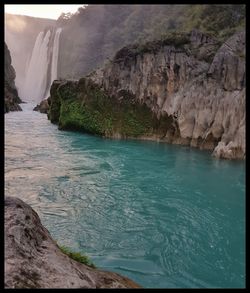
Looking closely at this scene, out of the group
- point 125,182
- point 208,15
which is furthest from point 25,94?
point 125,182

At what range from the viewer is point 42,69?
218 feet

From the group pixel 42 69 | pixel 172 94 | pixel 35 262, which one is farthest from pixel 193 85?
pixel 42 69

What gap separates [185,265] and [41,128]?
77.4 ft

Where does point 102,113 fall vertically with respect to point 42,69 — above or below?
below

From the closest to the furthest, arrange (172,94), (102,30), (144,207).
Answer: (144,207)
(172,94)
(102,30)

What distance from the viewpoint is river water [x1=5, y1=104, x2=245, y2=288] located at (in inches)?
316

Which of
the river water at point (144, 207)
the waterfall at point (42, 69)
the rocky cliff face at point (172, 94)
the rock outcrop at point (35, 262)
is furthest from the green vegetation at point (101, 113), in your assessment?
the waterfall at point (42, 69)

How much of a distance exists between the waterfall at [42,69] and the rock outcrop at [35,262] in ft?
196

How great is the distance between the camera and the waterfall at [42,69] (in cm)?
6306

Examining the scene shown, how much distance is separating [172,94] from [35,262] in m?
22.5

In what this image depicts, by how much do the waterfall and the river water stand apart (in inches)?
1698

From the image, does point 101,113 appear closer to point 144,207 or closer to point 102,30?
point 144,207

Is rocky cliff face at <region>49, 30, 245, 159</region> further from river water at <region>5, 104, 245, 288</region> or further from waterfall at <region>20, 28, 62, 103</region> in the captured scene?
waterfall at <region>20, 28, 62, 103</region>

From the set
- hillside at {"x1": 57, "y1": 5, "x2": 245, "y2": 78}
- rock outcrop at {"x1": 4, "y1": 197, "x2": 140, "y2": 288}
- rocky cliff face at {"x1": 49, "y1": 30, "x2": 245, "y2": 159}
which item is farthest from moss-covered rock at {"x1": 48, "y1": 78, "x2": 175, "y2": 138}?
hillside at {"x1": 57, "y1": 5, "x2": 245, "y2": 78}
